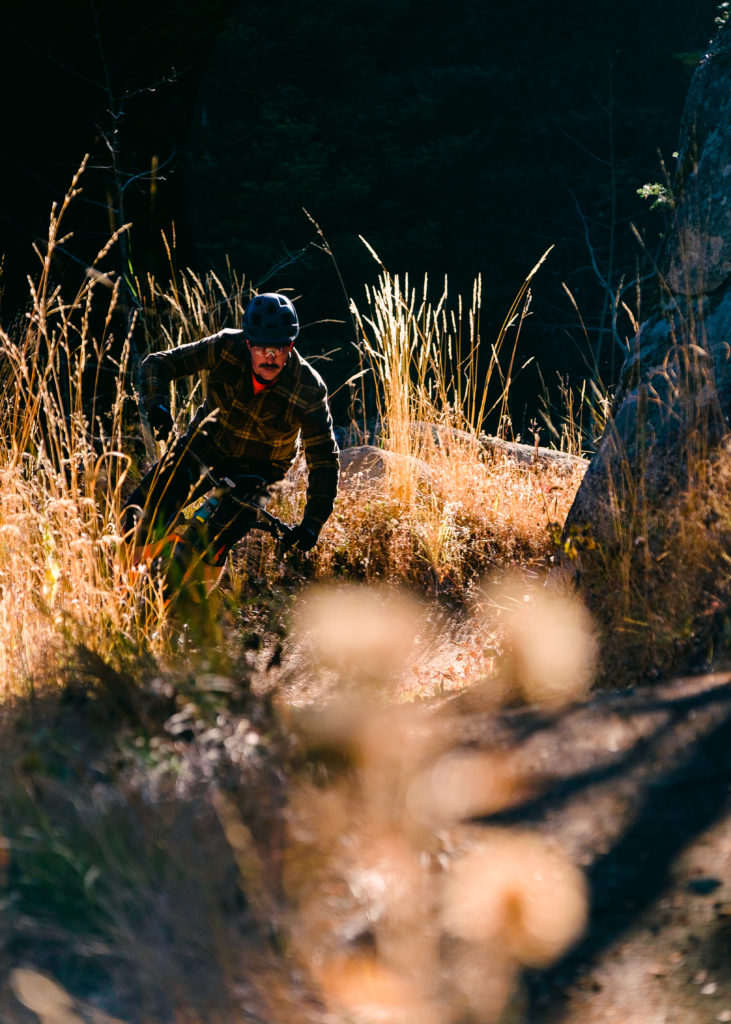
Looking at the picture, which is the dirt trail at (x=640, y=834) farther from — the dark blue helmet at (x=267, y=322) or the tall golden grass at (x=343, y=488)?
the dark blue helmet at (x=267, y=322)

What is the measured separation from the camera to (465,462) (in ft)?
22.0

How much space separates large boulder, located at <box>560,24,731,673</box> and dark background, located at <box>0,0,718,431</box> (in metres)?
9.40

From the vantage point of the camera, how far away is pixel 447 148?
16594 millimetres

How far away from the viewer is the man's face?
4421 millimetres

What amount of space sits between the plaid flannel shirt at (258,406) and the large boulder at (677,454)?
1.17 m

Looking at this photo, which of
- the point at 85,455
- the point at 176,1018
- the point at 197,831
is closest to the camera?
the point at 176,1018

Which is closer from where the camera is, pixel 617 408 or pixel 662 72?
pixel 617 408

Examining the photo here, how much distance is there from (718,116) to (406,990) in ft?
15.6

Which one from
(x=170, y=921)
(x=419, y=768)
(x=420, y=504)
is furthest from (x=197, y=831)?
(x=420, y=504)

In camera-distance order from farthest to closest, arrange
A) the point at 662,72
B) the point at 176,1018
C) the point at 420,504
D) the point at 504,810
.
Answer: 1. the point at 662,72
2. the point at 420,504
3. the point at 504,810
4. the point at 176,1018

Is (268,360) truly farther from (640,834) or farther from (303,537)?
(640,834)

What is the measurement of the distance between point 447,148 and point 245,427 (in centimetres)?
1319

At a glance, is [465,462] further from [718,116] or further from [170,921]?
[170,921]

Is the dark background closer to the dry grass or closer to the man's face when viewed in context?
the man's face
